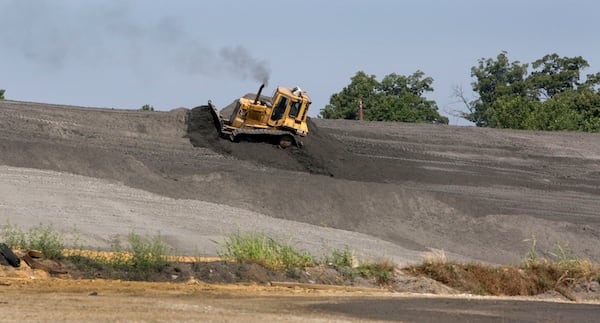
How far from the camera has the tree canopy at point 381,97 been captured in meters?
88.7

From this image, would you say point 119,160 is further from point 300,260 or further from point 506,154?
point 506,154

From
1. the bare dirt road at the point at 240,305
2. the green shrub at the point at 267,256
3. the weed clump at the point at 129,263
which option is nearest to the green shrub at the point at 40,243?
the weed clump at the point at 129,263

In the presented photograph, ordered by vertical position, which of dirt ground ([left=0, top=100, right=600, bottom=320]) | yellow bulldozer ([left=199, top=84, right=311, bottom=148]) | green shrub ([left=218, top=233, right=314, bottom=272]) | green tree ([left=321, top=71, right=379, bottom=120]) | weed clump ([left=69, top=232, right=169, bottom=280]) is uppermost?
green tree ([left=321, top=71, right=379, bottom=120])

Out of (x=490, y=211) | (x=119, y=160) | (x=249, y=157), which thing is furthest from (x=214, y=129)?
(x=490, y=211)

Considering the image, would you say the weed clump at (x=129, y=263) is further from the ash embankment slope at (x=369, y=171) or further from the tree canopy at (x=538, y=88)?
the tree canopy at (x=538, y=88)

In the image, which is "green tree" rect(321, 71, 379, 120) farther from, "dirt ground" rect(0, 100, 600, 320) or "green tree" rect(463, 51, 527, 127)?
"dirt ground" rect(0, 100, 600, 320)

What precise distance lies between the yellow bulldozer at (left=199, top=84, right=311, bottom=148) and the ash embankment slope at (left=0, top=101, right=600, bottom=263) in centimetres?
43

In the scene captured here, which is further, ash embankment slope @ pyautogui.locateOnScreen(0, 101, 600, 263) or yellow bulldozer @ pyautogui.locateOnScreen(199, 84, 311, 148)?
yellow bulldozer @ pyautogui.locateOnScreen(199, 84, 311, 148)

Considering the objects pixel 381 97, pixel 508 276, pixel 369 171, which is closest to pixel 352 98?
pixel 381 97

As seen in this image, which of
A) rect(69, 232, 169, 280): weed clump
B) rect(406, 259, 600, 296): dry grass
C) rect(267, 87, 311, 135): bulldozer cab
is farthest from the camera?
rect(267, 87, 311, 135): bulldozer cab

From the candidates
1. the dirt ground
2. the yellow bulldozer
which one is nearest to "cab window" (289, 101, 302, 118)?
the yellow bulldozer

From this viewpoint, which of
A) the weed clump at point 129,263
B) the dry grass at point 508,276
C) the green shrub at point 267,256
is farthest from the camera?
the dry grass at point 508,276

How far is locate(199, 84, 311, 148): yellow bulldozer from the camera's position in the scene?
40.0m

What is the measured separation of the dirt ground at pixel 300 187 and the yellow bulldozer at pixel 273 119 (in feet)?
→ 1.55
